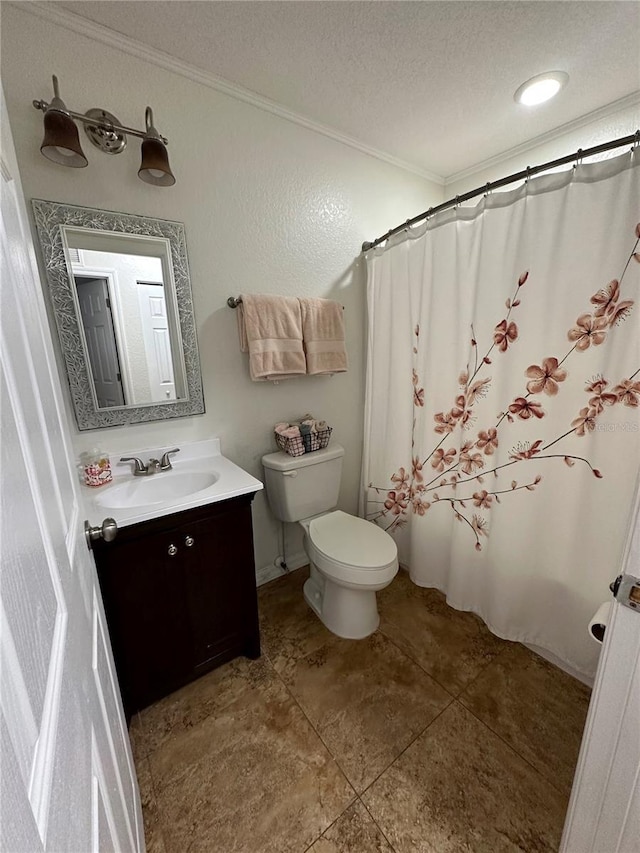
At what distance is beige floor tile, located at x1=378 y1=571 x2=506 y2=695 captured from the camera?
4.72 feet

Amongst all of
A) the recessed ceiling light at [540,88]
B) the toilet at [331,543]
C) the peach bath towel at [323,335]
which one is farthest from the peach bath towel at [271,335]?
the recessed ceiling light at [540,88]

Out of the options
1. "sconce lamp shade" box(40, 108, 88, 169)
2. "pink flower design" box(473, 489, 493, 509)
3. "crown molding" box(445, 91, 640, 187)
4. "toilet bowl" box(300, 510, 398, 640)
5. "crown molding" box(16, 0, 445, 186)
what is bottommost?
"toilet bowl" box(300, 510, 398, 640)

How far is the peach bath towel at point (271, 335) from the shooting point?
157 centimetres

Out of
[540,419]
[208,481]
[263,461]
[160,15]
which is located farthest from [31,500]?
[160,15]

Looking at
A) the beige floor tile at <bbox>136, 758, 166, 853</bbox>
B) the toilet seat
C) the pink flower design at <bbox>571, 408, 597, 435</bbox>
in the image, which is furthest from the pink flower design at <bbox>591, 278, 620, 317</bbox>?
the beige floor tile at <bbox>136, 758, 166, 853</bbox>

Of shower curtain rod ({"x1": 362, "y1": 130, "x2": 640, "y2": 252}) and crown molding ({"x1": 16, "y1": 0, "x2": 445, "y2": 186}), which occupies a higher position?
crown molding ({"x1": 16, "y1": 0, "x2": 445, "y2": 186})

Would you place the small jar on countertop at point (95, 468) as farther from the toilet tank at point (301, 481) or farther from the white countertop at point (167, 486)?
the toilet tank at point (301, 481)

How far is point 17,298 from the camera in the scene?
0.48 meters

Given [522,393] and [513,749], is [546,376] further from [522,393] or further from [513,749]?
[513,749]

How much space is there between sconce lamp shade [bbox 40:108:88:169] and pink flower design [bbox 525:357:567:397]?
174 centimetres

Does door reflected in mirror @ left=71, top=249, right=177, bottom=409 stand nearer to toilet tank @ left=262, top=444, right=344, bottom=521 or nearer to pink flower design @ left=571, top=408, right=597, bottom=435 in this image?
toilet tank @ left=262, top=444, right=344, bottom=521

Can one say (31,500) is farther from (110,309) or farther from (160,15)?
(160,15)

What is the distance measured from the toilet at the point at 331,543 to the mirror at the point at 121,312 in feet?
1.89

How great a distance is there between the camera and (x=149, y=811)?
40.1 inches
